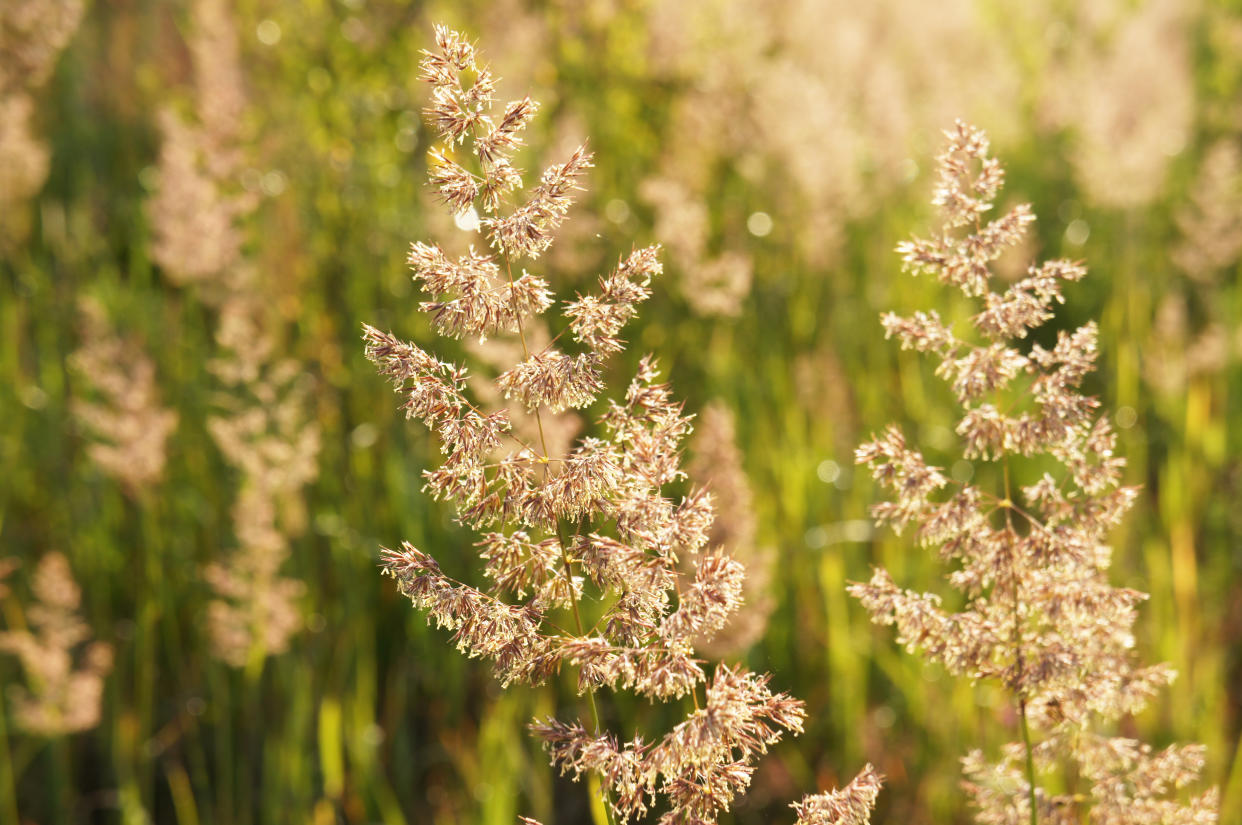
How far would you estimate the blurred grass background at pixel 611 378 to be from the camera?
3.39 metres

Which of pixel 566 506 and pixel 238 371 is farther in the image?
pixel 238 371

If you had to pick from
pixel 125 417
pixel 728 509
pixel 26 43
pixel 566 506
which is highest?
pixel 26 43

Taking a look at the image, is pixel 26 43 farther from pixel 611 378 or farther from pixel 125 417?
pixel 611 378

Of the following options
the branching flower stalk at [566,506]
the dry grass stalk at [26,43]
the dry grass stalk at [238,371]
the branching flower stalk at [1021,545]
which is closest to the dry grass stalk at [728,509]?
the dry grass stalk at [238,371]

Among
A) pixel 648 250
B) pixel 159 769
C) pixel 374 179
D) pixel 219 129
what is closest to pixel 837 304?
pixel 374 179

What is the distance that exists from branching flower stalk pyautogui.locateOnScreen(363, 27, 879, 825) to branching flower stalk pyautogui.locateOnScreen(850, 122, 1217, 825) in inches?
10.2

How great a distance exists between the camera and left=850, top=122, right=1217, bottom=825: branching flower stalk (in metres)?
1.39

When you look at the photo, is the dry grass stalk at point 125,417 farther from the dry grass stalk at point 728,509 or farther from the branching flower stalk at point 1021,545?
the branching flower stalk at point 1021,545

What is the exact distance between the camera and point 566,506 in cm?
122

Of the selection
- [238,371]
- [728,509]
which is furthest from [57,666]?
[728,509]

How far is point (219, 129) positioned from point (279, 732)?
7.04 feet

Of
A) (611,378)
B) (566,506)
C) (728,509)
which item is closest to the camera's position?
(566,506)

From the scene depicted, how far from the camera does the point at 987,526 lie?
1477 mm

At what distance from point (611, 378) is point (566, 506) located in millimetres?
3061
